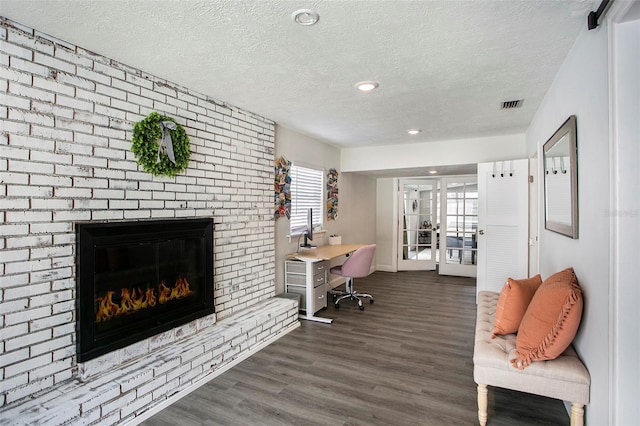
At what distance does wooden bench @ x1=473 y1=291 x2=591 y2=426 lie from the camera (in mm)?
1817

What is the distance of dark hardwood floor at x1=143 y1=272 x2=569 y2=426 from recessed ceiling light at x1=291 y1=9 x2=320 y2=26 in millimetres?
2363

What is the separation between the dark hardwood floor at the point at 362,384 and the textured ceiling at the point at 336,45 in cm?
234

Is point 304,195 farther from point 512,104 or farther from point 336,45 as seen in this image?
point 336,45

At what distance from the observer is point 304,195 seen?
495 centimetres

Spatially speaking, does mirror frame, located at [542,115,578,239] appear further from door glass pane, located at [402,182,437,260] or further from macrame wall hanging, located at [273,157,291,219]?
door glass pane, located at [402,182,437,260]

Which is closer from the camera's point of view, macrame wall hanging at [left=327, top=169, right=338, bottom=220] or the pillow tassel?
the pillow tassel

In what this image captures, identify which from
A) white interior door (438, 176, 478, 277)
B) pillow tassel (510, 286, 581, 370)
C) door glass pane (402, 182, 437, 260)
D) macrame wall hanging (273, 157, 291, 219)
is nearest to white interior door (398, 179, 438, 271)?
door glass pane (402, 182, 437, 260)

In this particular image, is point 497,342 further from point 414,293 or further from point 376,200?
point 376,200

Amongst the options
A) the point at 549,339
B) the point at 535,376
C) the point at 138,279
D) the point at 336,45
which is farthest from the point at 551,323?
the point at 138,279

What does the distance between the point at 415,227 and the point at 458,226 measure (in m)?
0.86

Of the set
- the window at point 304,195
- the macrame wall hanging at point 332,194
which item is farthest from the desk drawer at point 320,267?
the macrame wall hanging at point 332,194

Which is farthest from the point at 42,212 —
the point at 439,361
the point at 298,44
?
the point at 439,361

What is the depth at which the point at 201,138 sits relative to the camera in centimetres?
314

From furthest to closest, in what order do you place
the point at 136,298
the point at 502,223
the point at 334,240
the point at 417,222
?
the point at 417,222, the point at 334,240, the point at 502,223, the point at 136,298
